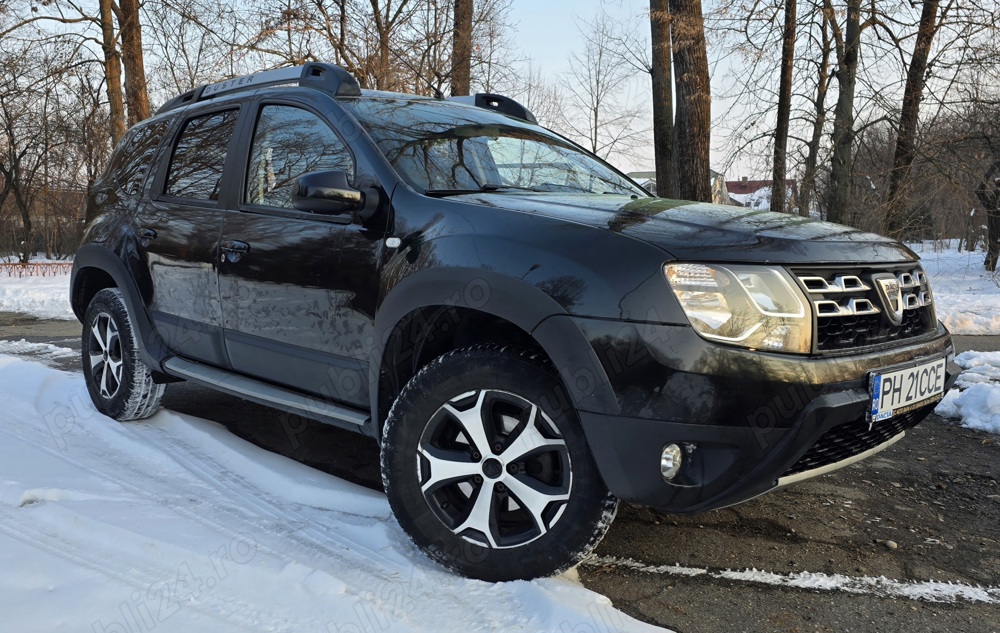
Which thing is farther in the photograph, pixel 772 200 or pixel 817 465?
pixel 772 200

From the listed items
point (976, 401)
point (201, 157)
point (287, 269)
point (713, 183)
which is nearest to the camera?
point (287, 269)

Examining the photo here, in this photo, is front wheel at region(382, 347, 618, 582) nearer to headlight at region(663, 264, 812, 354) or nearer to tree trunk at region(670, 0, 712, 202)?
headlight at region(663, 264, 812, 354)

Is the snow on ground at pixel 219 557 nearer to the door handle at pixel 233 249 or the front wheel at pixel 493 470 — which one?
the front wheel at pixel 493 470

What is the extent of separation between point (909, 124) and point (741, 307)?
527 inches

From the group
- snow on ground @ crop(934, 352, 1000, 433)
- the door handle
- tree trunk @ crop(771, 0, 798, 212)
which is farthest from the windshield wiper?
tree trunk @ crop(771, 0, 798, 212)

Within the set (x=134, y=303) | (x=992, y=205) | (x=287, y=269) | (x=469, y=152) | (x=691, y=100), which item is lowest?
(x=134, y=303)

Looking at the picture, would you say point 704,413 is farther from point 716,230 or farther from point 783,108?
point 783,108

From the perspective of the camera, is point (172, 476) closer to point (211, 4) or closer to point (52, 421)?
point (52, 421)

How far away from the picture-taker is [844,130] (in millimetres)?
13586

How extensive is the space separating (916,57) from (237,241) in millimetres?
13355

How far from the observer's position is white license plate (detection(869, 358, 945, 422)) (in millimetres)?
2238

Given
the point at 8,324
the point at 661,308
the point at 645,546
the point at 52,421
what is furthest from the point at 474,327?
the point at 8,324

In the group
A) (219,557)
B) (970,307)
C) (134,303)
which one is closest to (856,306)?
(219,557)

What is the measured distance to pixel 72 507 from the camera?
110 inches
